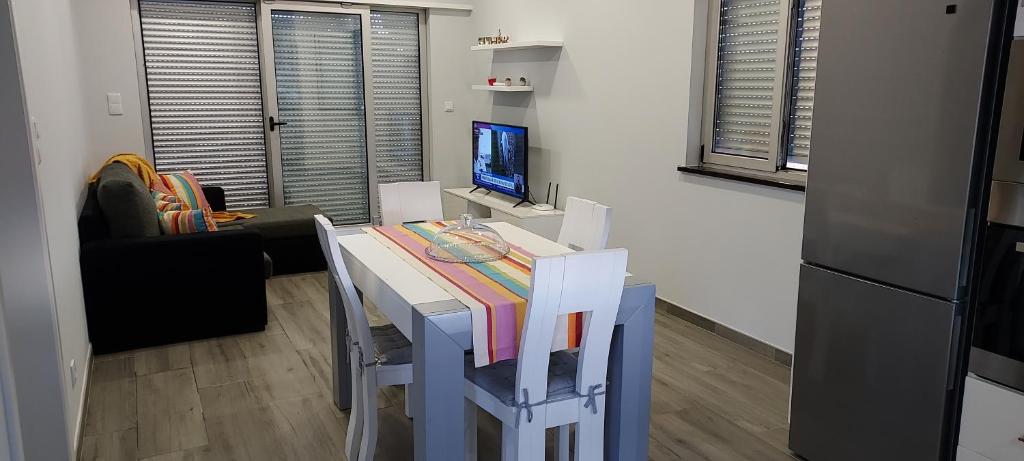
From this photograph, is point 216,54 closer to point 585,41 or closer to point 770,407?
point 585,41

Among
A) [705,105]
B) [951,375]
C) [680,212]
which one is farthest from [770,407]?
[705,105]

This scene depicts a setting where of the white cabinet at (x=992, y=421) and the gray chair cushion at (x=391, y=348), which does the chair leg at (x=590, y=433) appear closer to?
the gray chair cushion at (x=391, y=348)

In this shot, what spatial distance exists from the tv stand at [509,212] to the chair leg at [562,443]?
2794mm

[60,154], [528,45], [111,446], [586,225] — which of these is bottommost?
[111,446]

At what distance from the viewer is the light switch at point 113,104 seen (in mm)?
5316

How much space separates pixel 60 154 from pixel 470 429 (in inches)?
88.0

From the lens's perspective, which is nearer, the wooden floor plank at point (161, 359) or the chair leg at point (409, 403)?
the chair leg at point (409, 403)

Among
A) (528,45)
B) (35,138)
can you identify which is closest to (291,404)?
(35,138)

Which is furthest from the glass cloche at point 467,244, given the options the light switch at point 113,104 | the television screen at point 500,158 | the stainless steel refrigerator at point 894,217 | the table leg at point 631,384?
the light switch at point 113,104

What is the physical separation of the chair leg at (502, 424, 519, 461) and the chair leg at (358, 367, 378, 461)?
0.50m

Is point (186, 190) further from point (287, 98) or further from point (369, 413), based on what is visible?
point (369, 413)

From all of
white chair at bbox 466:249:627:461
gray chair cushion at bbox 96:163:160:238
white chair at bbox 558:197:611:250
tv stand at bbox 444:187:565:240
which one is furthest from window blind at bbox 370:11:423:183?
white chair at bbox 466:249:627:461

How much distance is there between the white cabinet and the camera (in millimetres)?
2008

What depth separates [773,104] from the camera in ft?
12.2
